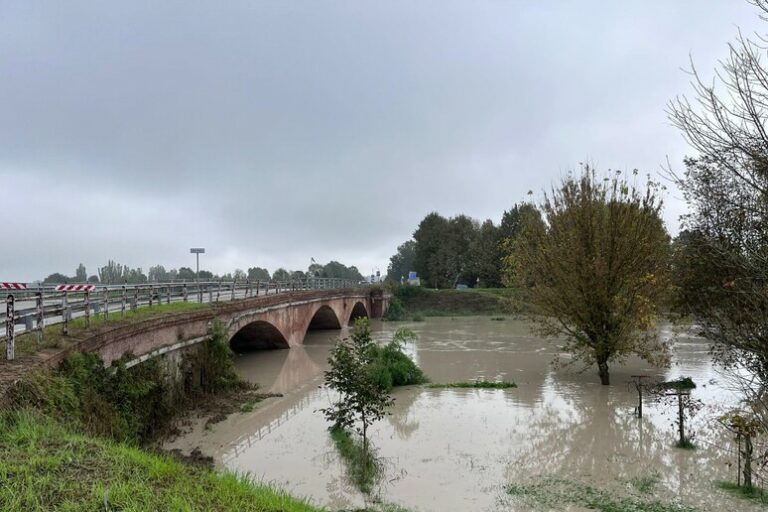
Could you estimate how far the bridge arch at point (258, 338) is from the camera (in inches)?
1034

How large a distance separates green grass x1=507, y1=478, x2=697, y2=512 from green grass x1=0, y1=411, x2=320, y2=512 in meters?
4.34

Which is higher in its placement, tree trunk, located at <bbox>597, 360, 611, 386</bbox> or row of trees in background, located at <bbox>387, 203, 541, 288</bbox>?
row of trees in background, located at <bbox>387, 203, 541, 288</bbox>

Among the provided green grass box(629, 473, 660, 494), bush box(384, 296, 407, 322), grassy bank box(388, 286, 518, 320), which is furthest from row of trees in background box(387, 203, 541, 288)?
green grass box(629, 473, 660, 494)


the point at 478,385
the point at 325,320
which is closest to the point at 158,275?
the point at 325,320

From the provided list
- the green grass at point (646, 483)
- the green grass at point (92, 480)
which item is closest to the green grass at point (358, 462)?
the green grass at point (92, 480)

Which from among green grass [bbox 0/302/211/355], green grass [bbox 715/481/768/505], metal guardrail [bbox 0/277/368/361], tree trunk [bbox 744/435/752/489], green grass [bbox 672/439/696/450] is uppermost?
metal guardrail [bbox 0/277/368/361]

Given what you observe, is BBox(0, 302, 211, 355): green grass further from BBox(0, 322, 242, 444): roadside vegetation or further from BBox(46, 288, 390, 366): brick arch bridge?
BBox(0, 322, 242, 444): roadside vegetation

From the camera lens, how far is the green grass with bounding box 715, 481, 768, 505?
8.56 metres

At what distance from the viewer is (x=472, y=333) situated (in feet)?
131

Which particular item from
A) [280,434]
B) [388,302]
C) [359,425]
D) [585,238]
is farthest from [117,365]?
[388,302]

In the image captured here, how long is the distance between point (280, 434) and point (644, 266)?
1294 cm

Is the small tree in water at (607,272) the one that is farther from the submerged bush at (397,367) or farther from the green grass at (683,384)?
the submerged bush at (397,367)

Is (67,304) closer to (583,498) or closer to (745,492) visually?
(583,498)

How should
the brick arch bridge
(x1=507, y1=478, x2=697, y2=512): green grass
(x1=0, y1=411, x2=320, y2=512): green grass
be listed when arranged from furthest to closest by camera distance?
the brick arch bridge, (x1=507, y1=478, x2=697, y2=512): green grass, (x1=0, y1=411, x2=320, y2=512): green grass
